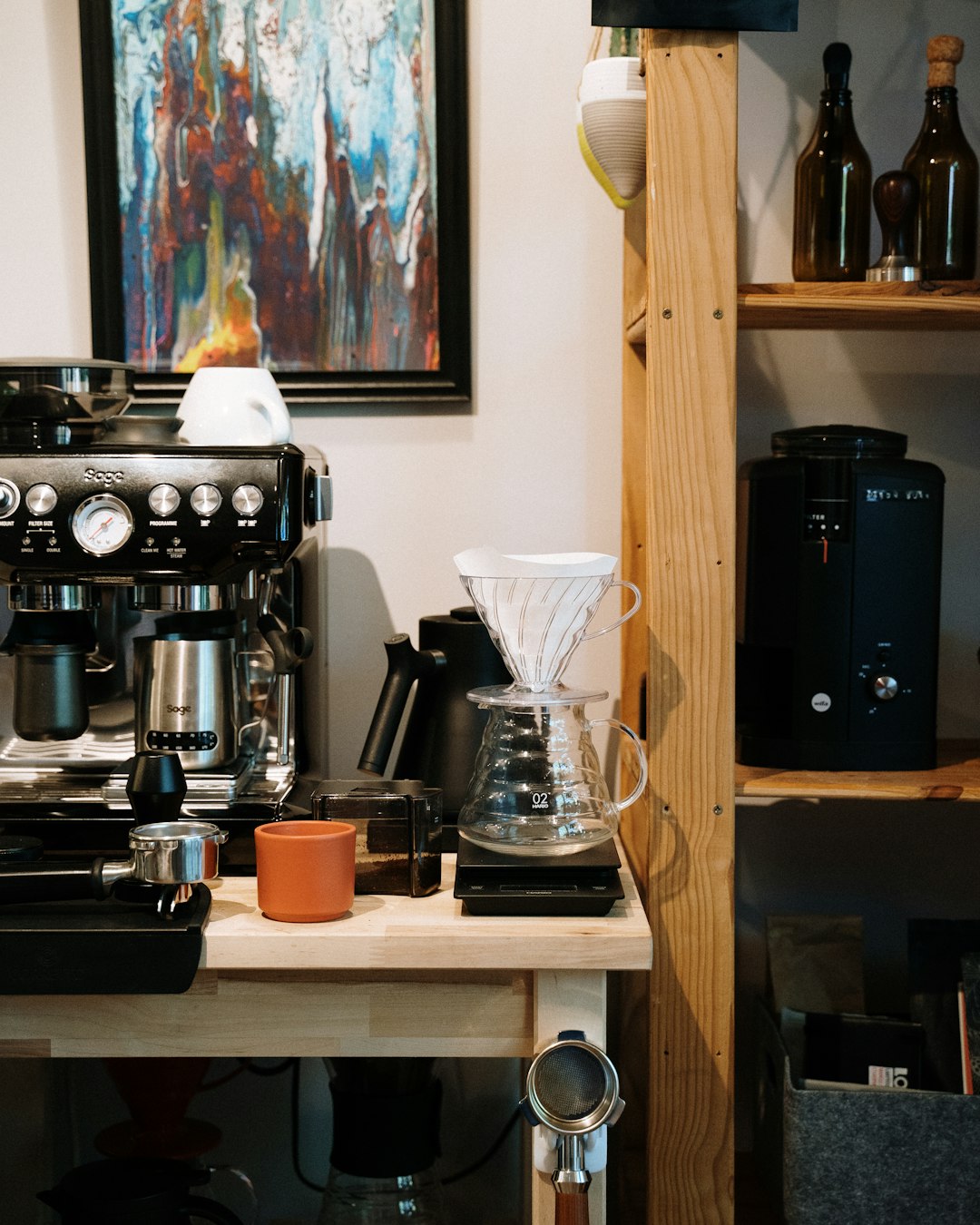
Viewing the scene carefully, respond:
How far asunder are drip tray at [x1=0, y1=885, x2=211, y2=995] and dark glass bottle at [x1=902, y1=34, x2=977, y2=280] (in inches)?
41.7

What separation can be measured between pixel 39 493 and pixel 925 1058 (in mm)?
1172

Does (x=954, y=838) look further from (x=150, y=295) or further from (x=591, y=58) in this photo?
(x=150, y=295)

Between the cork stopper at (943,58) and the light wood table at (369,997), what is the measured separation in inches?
40.1

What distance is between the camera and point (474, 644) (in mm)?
1290

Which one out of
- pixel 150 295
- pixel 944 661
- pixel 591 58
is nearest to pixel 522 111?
pixel 591 58

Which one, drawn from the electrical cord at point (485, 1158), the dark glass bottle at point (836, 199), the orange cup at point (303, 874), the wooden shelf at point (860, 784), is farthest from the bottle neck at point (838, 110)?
the electrical cord at point (485, 1158)

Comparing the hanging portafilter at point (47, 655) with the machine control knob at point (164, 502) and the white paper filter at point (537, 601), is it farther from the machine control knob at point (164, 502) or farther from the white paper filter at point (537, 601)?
the white paper filter at point (537, 601)

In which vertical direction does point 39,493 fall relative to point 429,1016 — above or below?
above

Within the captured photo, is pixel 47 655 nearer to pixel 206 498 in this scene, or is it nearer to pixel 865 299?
pixel 206 498

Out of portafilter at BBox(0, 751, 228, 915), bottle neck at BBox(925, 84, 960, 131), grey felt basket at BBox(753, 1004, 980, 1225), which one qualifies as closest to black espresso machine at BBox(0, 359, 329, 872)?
portafilter at BBox(0, 751, 228, 915)

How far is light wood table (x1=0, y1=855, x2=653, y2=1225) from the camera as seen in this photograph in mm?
1012

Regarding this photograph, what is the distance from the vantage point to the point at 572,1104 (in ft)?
3.16

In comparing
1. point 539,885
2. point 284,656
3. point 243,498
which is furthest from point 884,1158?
point 243,498

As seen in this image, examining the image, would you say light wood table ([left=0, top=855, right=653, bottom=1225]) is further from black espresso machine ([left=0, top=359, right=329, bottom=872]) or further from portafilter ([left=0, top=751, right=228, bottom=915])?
black espresso machine ([left=0, top=359, right=329, bottom=872])
